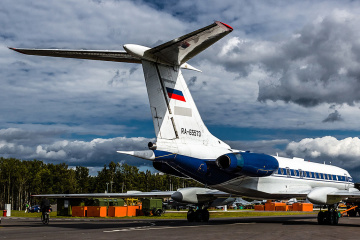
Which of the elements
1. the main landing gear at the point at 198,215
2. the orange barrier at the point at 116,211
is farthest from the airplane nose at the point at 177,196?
the orange barrier at the point at 116,211

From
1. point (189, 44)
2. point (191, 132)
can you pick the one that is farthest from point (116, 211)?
point (189, 44)

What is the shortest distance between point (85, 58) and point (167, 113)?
3735mm

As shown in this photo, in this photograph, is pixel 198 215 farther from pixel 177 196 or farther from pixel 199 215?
pixel 177 196

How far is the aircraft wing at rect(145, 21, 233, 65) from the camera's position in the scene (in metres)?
12.8

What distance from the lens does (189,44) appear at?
45.8 ft

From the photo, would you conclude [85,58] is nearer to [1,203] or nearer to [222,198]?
[222,198]

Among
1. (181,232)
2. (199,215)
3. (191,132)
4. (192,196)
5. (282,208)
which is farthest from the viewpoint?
(282,208)

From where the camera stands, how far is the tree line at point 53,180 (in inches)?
3228

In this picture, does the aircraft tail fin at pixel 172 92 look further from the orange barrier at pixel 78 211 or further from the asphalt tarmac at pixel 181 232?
the orange barrier at pixel 78 211

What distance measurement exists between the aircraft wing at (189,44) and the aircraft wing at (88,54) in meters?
1.19

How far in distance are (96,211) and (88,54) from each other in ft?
58.3

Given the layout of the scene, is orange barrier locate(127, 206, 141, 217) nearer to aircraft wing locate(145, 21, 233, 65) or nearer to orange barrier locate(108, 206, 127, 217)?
orange barrier locate(108, 206, 127, 217)

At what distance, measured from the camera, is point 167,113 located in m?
15.8

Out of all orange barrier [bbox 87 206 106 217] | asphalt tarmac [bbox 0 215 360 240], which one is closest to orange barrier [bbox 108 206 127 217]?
orange barrier [bbox 87 206 106 217]
